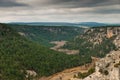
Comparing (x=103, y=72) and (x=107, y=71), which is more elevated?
(x=107, y=71)

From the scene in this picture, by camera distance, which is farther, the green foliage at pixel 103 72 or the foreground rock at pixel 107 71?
the green foliage at pixel 103 72

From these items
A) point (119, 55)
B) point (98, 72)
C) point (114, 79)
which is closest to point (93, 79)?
point (98, 72)

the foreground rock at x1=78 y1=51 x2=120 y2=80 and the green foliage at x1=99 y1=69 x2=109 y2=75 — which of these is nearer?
the foreground rock at x1=78 y1=51 x2=120 y2=80

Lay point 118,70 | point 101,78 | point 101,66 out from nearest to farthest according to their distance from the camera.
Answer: point 118,70
point 101,78
point 101,66

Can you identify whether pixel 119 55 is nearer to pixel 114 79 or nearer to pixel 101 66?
pixel 101 66

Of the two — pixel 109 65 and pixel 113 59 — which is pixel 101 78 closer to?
pixel 109 65

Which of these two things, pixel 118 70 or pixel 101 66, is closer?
pixel 118 70

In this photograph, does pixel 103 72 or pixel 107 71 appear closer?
pixel 107 71

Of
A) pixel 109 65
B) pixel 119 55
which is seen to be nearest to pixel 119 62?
pixel 109 65

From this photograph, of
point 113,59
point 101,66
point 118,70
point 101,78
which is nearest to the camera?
point 118,70
